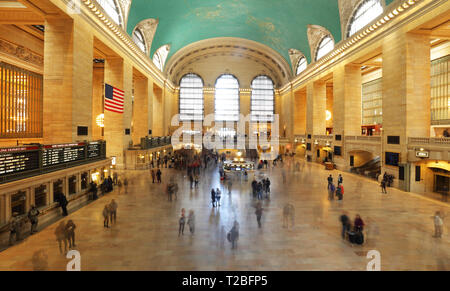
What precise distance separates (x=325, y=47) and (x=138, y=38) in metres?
18.7

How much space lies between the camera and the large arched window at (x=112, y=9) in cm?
1556

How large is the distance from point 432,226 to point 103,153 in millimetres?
14641

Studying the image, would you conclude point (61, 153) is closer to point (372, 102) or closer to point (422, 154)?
point (422, 154)

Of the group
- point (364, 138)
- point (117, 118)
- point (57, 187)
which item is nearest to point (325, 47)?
point (364, 138)

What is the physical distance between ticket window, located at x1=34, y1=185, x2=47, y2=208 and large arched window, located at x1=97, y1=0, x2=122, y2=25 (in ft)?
43.3

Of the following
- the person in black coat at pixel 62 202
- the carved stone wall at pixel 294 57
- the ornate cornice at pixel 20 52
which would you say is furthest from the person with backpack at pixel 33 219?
the carved stone wall at pixel 294 57

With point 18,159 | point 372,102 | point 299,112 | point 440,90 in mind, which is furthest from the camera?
point 299,112

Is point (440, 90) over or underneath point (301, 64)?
underneath

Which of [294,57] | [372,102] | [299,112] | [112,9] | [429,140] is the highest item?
[294,57]

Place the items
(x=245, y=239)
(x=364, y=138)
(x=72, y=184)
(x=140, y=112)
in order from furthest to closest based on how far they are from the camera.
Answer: (x=140, y=112) < (x=364, y=138) < (x=72, y=184) < (x=245, y=239)

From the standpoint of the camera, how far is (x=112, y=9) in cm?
1652

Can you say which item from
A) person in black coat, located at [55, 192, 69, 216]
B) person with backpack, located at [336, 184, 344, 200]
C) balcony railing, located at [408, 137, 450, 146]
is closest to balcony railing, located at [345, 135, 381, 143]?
balcony railing, located at [408, 137, 450, 146]

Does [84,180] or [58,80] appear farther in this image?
[58,80]
